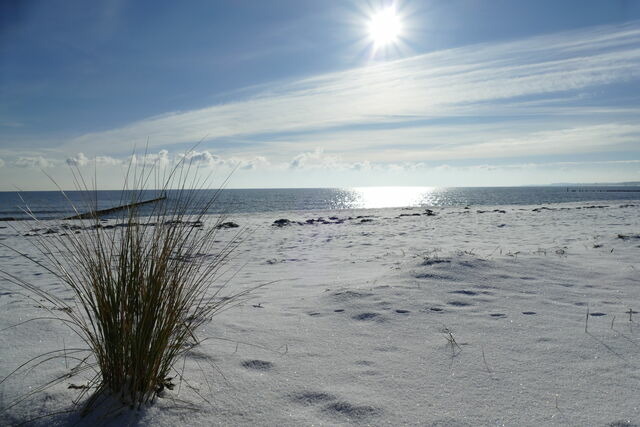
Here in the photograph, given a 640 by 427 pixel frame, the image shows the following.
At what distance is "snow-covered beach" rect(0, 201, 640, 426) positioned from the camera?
1.69 m

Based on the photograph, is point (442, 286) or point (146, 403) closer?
point (146, 403)

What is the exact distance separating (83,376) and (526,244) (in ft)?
23.9

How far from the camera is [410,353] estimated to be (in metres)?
2.27

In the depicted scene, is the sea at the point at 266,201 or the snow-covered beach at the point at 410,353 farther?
the sea at the point at 266,201

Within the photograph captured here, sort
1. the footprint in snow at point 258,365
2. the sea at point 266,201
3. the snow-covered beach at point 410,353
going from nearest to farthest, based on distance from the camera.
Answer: the snow-covered beach at point 410,353 < the footprint in snow at point 258,365 < the sea at point 266,201

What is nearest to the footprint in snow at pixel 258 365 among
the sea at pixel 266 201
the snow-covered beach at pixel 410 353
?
the snow-covered beach at pixel 410 353

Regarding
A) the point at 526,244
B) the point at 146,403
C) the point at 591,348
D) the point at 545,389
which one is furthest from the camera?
the point at 526,244

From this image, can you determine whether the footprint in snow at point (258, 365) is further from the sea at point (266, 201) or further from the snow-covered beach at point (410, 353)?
the sea at point (266, 201)

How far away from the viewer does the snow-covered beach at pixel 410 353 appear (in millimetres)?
1688

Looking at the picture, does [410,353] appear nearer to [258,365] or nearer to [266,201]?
[258,365]

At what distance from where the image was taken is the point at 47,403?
1.67 m

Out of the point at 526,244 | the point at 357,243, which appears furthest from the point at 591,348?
the point at 357,243

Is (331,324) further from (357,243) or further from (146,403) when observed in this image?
(357,243)

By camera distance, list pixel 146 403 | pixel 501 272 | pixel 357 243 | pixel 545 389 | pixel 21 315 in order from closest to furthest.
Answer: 1. pixel 146 403
2. pixel 545 389
3. pixel 21 315
4. pixel 501 272
5. pixel 357 243
